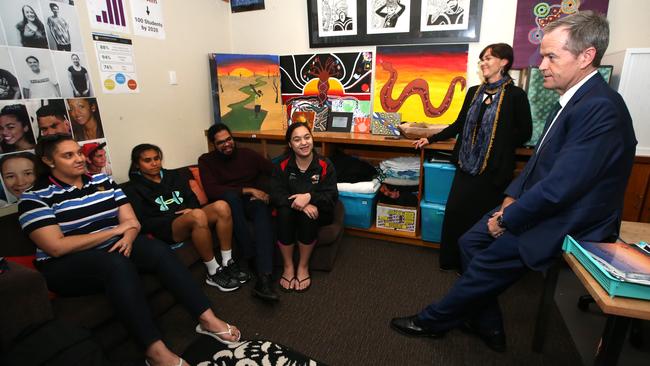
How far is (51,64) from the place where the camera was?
6.42ft

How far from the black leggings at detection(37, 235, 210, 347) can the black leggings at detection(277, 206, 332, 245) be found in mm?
656

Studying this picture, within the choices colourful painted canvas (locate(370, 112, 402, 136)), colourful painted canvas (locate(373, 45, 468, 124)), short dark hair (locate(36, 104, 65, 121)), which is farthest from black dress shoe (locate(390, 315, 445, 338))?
short dark hair (locate(36, 104, 65, 121))

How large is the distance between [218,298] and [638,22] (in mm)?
3188

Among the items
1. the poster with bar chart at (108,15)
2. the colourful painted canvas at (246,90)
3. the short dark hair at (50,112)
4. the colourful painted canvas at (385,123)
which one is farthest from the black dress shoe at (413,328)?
the poster with bar chart at (108,15)

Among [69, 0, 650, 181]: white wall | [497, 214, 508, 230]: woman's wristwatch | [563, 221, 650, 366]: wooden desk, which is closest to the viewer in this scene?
[563, 221, 650, 366]: wooden desk

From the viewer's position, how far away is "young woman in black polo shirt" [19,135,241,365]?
4.95 ft

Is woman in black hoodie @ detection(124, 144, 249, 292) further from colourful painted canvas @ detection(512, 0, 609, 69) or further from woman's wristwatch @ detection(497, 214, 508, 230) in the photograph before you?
colourful painted canvas @ detection(512, 0, 609, 69)

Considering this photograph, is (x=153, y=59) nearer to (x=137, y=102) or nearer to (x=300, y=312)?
(x=137, y=102)

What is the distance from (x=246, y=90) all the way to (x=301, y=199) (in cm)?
143

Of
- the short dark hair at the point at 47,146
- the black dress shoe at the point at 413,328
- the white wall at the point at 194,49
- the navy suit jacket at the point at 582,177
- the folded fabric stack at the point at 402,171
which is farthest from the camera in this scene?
the folded fabric stack at the point at 402,171

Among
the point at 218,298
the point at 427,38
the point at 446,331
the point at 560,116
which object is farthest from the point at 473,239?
the point at 427,38

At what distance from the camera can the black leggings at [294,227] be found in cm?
213

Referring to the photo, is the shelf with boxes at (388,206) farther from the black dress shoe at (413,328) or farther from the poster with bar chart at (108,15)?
the poster with bar chart at (108,15)

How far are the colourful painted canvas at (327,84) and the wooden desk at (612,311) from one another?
2098 millimetres
